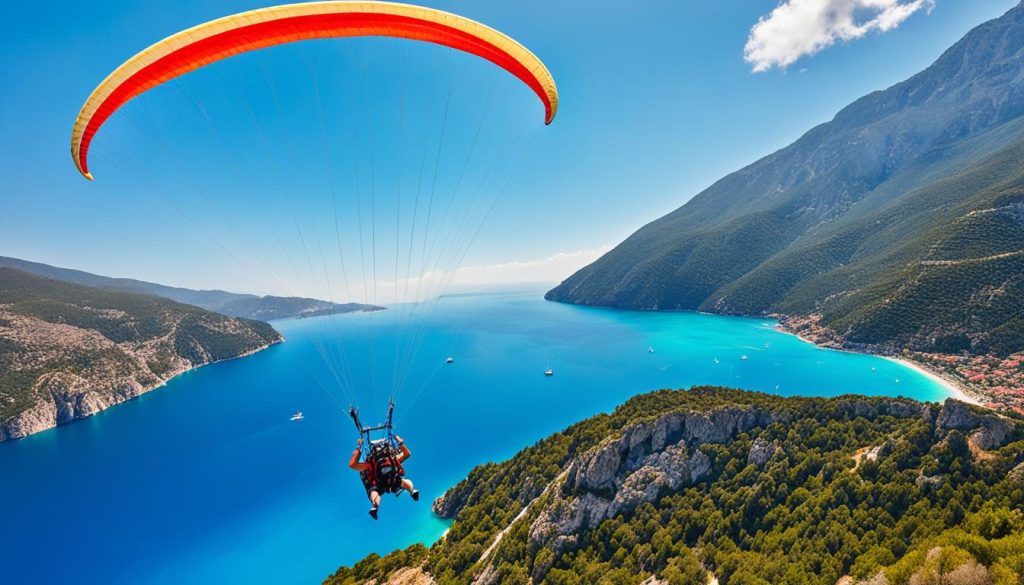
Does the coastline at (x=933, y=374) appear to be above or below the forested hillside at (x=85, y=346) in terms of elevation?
below

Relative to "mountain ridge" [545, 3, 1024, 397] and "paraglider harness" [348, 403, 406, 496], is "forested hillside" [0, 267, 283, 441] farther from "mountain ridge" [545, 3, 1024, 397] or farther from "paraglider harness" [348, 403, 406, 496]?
"mountain ridge" [545, 3, 1024, 397]

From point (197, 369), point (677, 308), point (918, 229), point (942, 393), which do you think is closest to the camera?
point (942, 393)

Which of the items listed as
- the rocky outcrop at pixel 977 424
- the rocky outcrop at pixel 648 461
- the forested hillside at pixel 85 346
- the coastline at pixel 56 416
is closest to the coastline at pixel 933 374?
the rocky outcrop at pixel 977 424

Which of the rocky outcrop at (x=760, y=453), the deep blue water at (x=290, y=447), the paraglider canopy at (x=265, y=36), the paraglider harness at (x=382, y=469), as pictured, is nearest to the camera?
the paraglider canopy at (x=265, y=36)

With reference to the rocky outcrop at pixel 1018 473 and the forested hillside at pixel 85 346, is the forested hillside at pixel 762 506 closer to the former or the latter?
the rocky outcrop at pixel 1018 473

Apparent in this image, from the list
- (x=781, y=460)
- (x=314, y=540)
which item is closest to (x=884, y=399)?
(x=781, y=460)

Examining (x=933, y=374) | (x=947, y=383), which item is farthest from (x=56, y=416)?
(x=933, y=374)

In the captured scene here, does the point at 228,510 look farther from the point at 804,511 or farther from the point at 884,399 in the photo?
the point at 884,399
